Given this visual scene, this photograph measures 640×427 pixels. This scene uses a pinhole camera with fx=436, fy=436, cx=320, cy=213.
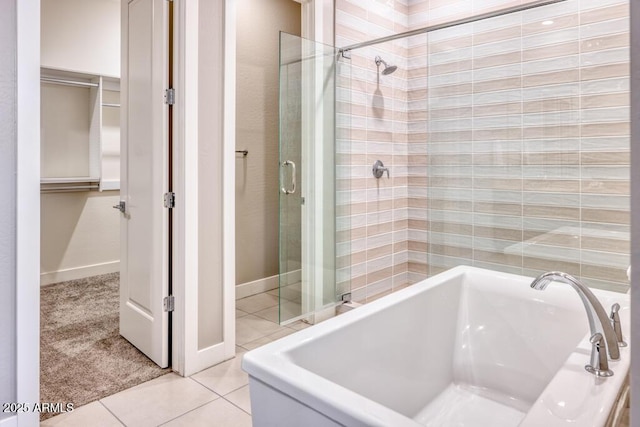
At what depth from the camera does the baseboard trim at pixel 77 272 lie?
159 inches

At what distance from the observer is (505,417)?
1801mm

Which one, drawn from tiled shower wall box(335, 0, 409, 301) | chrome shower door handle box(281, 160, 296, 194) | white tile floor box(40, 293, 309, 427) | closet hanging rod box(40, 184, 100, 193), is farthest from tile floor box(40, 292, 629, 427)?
closet hanging rod box(40, 184, 100, 193)

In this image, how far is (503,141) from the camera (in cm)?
282

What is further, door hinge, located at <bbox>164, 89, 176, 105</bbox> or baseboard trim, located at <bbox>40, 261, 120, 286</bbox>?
baseboard trim, located at <bbox>40, 261, 120, 286</bbox>

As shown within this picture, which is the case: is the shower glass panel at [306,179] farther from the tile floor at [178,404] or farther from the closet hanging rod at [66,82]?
the closet hanging rod at [66,82]

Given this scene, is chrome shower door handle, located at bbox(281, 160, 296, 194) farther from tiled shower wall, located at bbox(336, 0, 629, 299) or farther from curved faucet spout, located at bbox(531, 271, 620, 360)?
curved faucet spout, located at bbox(531, 271, 620, 360)

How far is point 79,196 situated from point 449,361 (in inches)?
147

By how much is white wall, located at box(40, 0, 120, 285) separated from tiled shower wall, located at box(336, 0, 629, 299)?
2539 mm

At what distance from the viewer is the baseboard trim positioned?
4035 millimetres

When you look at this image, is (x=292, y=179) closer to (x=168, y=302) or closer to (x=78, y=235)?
(x=168, y=302)

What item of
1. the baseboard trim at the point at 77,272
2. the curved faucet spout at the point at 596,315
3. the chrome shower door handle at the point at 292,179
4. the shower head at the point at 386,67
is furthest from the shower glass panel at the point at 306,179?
the baseboard trim at the point at 77,272

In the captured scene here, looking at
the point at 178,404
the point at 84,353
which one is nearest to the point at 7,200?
the point at 178,404

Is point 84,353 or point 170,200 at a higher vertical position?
point 170,200

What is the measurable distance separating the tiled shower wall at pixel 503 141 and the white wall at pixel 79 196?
8.33 ft
